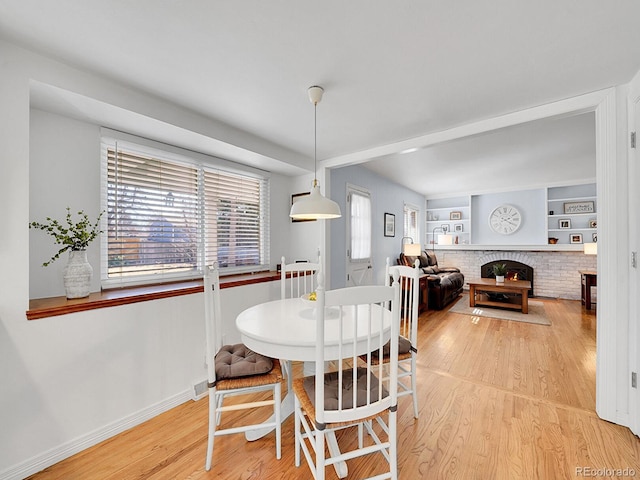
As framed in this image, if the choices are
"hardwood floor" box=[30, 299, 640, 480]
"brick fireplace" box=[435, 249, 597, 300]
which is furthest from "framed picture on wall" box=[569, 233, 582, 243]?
"hardwood floor" box=[30, 299, 640, 480]

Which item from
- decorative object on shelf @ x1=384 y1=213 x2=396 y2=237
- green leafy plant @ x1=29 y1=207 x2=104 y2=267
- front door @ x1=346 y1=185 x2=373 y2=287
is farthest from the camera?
decorative object on shelf @ x1=384 y1=213 x2=396 y2=237

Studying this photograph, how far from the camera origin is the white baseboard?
1.52 metres

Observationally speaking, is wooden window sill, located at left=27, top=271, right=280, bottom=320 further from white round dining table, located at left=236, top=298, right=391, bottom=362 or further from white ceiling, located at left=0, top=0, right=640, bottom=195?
white ceiling, located at left=0, top=0, right=640, bottom=195

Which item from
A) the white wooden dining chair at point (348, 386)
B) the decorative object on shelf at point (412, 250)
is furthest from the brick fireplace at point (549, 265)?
the white wooden dining chair at point (348, 386)

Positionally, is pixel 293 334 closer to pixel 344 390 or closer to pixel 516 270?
pixel 344 390

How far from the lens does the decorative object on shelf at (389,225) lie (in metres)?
5.30

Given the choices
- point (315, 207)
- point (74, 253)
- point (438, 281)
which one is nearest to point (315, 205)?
point (315, 207)

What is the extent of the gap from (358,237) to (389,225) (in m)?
1.24

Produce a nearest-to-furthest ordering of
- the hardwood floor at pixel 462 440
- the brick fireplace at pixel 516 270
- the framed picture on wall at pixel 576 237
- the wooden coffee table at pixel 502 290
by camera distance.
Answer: the hardwood floor at pixel 462 440, the wooden coffee table at pixel 502 290, the framed picture on wall at pixel 576 237, the brick fireplace at pixel 516 270

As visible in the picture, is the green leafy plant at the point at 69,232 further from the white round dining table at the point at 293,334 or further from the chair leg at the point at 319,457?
the chair leg at the point at 319,457

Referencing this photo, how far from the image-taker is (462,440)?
177cm

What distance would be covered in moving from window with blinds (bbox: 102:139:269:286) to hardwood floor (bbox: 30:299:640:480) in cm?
119

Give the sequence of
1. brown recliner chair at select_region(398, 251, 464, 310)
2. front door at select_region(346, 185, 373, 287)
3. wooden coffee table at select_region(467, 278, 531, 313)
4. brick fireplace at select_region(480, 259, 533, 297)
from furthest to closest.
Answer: brick fireplace at select_region(480, 259, 533, 297)
brown recliner chair at select_region(398, 251, 464, 310)
wooden coffee table at select_region(467, 278, 531, 313)
front door at select_region(346, 185, 373, 287)

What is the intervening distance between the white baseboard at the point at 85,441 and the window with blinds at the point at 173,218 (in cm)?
99
